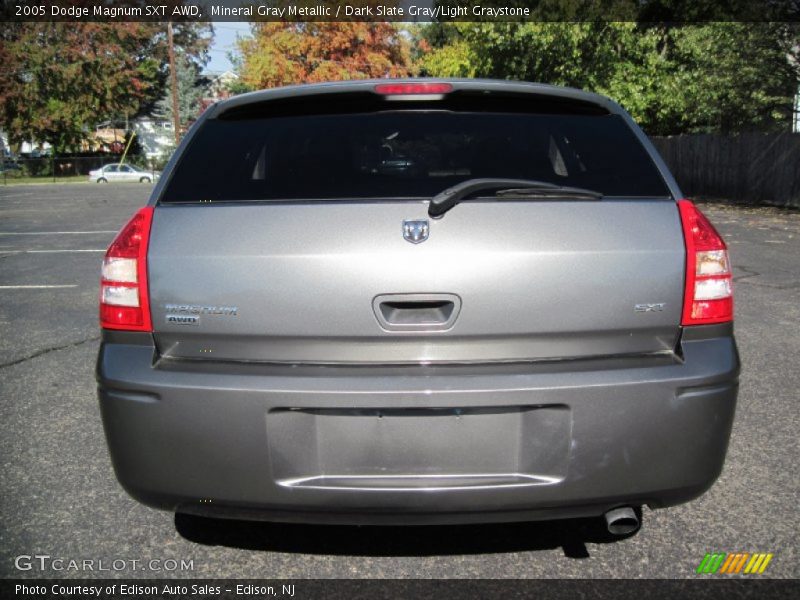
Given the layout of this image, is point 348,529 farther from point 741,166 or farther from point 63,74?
point 63,74

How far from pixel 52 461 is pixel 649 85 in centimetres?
3041

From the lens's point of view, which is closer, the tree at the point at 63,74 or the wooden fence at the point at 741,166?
the wooden fence at the point at 741,166

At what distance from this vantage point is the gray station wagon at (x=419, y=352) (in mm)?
2258

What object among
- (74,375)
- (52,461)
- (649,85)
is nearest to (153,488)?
(52,461)

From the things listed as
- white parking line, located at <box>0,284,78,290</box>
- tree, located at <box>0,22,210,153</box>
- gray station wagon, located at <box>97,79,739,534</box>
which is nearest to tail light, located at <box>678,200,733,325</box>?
gray station wagon, located at <box>97,79,739,534</box>

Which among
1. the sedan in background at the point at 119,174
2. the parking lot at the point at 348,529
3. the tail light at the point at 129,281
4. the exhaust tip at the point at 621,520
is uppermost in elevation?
the tail light at the point at 129,281

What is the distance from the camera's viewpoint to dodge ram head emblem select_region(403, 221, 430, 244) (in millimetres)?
2305

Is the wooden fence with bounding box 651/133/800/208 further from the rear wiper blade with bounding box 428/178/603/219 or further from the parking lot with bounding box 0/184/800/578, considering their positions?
the rear wiper blade with bounding box 428/178/603/219

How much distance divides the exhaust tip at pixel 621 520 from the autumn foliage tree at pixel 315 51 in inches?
1845

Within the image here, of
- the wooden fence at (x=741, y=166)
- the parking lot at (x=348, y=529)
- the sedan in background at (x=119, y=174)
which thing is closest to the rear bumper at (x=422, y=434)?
the parking lot at (x=348, y=529)

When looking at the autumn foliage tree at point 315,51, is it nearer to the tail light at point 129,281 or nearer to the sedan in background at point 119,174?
the sedan in background at point 119,174

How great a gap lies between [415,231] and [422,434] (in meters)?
0.59

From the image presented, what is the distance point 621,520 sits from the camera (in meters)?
2.41

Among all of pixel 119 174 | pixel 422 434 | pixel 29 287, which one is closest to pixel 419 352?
pixel 422 434
